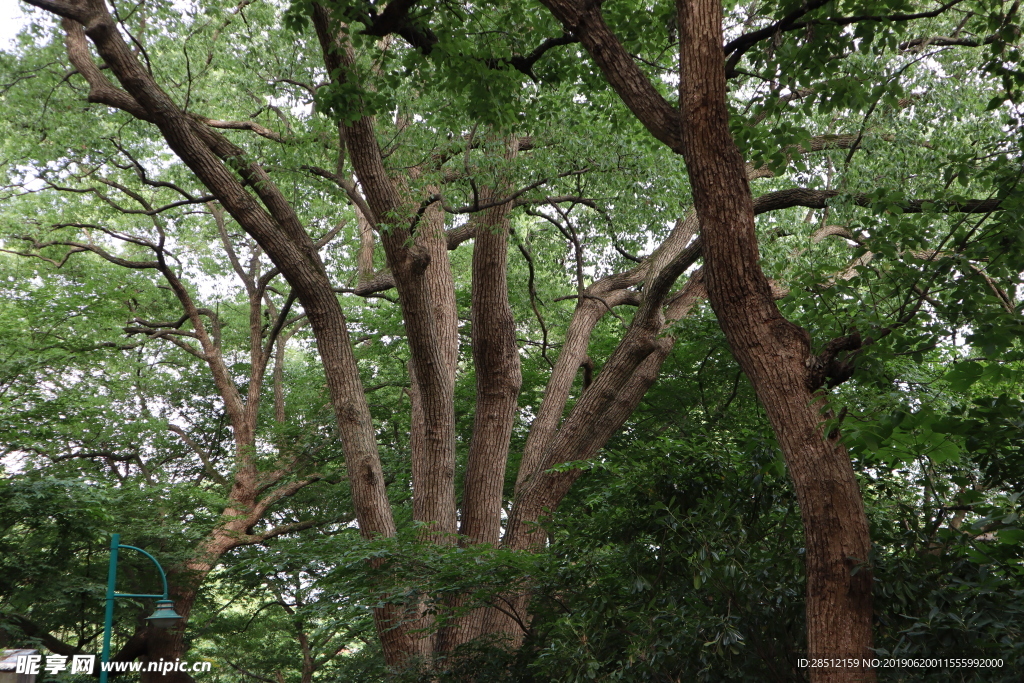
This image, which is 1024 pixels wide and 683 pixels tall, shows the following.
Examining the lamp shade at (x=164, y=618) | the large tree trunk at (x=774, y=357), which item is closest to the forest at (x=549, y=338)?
the large tree trunk at (x=774, y=357)

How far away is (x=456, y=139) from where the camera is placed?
7.70 metres

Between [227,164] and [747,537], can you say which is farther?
[227,164]

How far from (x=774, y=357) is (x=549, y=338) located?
36.8ft

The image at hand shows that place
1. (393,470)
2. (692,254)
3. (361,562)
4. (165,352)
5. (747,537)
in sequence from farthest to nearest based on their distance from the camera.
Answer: (165,352) < (393,470) < (692,254) < (361,562) < (747,537)

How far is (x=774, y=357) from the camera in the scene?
12.1 ft

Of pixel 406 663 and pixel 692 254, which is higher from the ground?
pixel 692 254

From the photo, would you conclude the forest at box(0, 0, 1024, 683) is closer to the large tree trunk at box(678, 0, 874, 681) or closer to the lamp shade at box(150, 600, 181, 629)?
the large tree trunk at box(678, 0, 874, 681)

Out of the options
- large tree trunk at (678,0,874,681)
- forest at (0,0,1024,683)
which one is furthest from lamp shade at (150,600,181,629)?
large tree trunk at (678,0,874,681)

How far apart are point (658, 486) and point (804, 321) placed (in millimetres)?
1375

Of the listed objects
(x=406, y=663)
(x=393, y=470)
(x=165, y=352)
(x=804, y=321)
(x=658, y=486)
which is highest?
(x=165, y=352)

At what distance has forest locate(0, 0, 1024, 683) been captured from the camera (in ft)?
12.2

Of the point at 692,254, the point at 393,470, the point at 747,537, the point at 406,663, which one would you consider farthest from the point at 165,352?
the point at 747,537

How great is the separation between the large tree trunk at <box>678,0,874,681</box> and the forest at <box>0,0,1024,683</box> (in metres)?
0.02

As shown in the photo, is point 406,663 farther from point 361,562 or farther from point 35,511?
point 35,511
